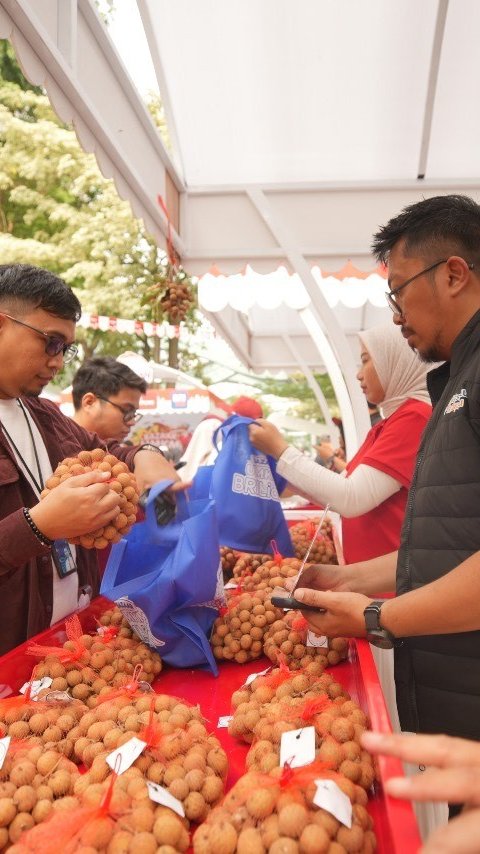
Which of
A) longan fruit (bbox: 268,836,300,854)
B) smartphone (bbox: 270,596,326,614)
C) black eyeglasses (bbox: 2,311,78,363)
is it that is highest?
black eyeglasses (bbox: 2,311,78,363)

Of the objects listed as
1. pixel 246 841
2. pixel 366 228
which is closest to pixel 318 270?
pixel 366 228

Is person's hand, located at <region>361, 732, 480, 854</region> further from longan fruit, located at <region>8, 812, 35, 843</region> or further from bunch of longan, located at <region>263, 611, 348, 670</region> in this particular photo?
bunch of longan, located at <region>263, 611, 348, 670</region>

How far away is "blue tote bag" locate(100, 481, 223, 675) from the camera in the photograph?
79.1 inches

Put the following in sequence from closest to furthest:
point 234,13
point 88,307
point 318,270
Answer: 1. point 234,13
2. point 318,270
3. point 88,307

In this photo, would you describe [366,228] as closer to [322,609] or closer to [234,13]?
[234,13]

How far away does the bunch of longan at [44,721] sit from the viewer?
1483 millimetres

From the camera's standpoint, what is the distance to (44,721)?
60.6 inches

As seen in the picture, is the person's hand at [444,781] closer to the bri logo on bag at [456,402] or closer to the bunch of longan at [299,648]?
the bri logo on bag at [456,402]

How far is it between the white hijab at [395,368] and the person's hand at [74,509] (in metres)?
1.56

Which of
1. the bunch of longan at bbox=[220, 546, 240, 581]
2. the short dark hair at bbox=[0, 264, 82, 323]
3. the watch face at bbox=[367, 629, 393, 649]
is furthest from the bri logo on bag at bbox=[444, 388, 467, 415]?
the bunch of longan at bbox=[220, 546, 240, 581]

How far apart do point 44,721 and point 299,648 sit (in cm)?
82

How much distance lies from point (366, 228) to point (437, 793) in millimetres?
5317

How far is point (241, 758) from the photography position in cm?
155

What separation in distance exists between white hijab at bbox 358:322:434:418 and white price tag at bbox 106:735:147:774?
1987 millimetres
